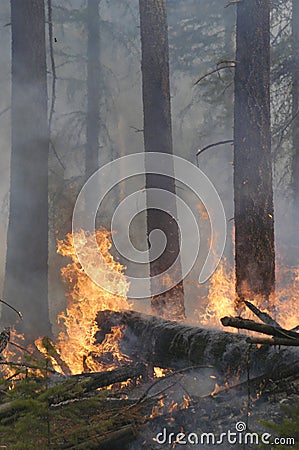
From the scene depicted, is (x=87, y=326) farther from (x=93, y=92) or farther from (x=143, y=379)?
(x=93, y=92)

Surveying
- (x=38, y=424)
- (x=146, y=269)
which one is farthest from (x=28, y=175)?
(x=146, y=269)

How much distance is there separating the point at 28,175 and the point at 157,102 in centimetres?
295

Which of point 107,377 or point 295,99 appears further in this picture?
point 295,99

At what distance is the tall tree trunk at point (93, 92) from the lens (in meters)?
17.8

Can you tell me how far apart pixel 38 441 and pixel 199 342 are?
2536mm

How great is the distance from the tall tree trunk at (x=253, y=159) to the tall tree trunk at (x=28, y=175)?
12.3 ft

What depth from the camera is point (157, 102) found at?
10.4 meters

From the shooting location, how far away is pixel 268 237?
817 cm

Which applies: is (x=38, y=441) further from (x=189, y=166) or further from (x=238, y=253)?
(x=189, y=166)

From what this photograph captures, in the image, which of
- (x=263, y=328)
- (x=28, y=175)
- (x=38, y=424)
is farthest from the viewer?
(x=28, y=175)

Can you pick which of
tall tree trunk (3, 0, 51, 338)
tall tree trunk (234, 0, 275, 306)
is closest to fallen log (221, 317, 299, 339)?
tall tree trunk (234, 0, 275, 306)

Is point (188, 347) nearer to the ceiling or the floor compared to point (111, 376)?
nearer to the ceiling

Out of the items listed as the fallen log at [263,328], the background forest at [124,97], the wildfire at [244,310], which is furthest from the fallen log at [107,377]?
the background forest at [124,97]

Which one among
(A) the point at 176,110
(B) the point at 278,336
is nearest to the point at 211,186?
(A) the point at 176,110
